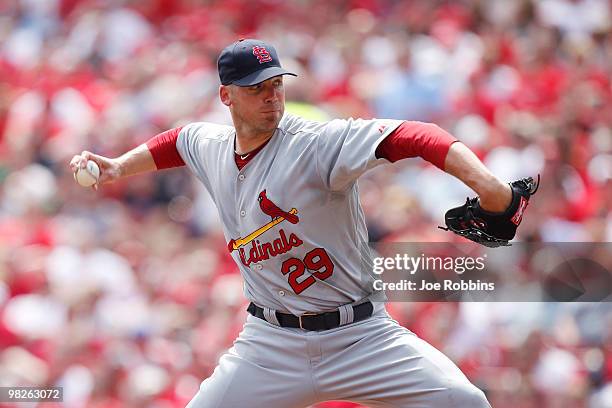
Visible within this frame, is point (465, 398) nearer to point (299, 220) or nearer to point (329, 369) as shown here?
point (329, 369)

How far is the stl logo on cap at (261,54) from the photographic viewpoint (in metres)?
3.45

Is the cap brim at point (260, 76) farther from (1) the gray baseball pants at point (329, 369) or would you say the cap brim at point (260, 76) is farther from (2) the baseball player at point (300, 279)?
(1) the gray baseball pants at point (329, 369)

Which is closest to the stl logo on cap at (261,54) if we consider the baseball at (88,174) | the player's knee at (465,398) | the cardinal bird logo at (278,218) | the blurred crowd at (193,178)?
the cardinal bird logo at (278,218)

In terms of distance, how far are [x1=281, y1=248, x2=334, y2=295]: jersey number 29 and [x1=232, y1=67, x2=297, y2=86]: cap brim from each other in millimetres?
591

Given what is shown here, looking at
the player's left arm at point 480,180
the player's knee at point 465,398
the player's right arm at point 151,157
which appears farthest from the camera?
the player's right arm at point 151,157

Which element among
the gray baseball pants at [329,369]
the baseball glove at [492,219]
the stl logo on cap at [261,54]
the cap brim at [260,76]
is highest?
the stl logo on cap at [261,54]

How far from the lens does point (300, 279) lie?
344 cm

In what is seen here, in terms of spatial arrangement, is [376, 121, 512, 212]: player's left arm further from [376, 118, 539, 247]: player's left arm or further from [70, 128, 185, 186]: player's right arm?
[70, 128, 185, 186]: player's right arm

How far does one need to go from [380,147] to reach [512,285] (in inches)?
101

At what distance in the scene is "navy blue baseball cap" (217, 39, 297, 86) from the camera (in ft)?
A: 11.2

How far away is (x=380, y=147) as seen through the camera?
3156 millimetres

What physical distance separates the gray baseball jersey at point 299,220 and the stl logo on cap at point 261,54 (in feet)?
0.76

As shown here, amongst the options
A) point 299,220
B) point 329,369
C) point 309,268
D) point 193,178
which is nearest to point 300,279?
point 309,268

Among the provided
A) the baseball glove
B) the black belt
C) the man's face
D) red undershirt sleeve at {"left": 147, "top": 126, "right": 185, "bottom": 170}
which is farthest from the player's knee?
red undershirt sleeve at {"left": 147, "top": 126, "right": 185, "bottom": 170}
